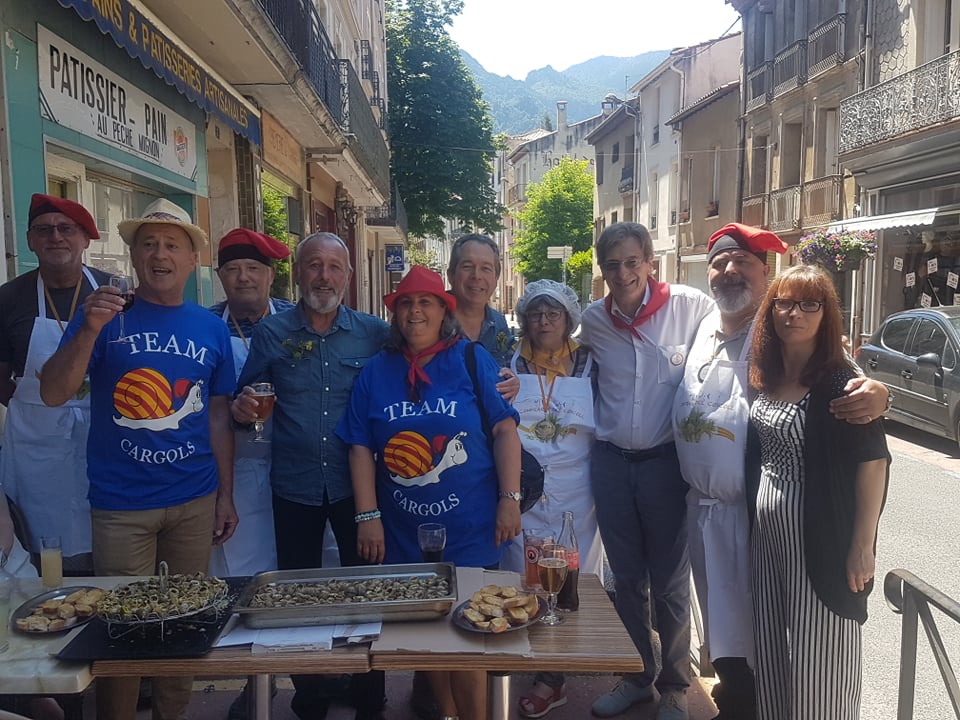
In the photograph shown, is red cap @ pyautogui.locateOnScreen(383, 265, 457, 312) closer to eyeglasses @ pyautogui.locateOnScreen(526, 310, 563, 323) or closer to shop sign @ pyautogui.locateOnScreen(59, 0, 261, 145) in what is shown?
eyeglasses @ pyautogui.locateOnScreen(526, 310, 563, 323)

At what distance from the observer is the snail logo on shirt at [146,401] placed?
2848 mm

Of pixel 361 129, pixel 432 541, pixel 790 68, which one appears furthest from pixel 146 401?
pixel 790 68

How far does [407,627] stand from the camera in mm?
2258

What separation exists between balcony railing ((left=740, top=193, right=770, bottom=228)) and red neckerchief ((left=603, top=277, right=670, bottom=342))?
2012 cm

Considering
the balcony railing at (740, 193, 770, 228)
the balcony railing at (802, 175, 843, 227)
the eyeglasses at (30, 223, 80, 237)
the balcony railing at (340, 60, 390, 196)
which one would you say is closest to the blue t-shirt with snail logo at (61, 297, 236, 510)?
the eyeglasses at (30, 223, 80, 237)

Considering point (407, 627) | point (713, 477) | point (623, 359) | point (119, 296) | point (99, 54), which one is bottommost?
point (407, 627)

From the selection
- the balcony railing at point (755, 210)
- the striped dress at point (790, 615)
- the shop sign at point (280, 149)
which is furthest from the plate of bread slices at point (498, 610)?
the balcony railing at point (755, 210)

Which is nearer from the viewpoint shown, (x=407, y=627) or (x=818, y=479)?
(x=407, y=627)

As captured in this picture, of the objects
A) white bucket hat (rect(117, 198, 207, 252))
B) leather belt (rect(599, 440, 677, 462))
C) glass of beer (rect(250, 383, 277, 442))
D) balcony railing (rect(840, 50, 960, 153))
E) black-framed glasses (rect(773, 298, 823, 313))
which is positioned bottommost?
leather belt (rect(599, 440, 677, 462))

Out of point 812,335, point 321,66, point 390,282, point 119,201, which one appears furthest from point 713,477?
point 390,282

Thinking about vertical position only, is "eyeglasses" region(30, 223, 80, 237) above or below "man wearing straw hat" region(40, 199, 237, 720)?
above

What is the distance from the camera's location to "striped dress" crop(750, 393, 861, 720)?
2.65 metres

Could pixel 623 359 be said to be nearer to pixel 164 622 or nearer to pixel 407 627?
pixel 407 627

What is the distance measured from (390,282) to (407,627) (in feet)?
111
